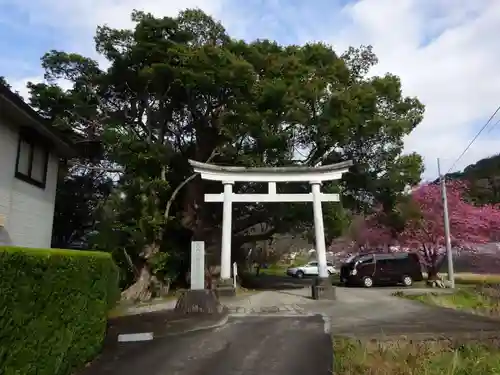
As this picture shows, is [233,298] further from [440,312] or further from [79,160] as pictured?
[79,160]

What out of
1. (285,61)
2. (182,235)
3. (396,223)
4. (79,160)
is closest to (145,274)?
(182,235)

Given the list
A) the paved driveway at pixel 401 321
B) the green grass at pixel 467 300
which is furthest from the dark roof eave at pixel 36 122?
the green grass at pixel 467 300

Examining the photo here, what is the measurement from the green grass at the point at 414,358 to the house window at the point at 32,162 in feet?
27.8

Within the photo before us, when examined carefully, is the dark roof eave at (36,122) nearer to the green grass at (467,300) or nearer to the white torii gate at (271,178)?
the white torii gate at (271,178)

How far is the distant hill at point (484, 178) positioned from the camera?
123ft

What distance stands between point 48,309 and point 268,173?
40.2 ft

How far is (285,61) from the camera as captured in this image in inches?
697

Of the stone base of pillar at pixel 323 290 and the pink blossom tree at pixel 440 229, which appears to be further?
the pink blossom tree at pixel 440 229

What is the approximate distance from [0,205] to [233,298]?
27.8 feet

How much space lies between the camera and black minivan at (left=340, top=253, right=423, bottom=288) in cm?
2277

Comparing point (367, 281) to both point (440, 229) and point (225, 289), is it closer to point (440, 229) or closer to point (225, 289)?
point (440, 229)

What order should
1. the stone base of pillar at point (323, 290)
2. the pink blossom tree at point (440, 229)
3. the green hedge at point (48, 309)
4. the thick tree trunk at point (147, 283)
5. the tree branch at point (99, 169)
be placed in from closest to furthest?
the green hedge at point (48, 309), the stone base of pillar at point (323, 290), the thick tree trunk at point (147, 283), the tree branch at point (99, 169), the pink blossom tree at point (440, 229)

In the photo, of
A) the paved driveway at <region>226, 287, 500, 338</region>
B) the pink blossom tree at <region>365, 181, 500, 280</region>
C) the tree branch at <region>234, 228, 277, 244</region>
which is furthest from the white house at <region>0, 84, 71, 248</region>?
the pink blossom tree at <region>365, 181, 500, 280</region>

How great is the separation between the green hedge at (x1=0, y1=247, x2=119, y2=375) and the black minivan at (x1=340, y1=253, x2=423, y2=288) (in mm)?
18739
